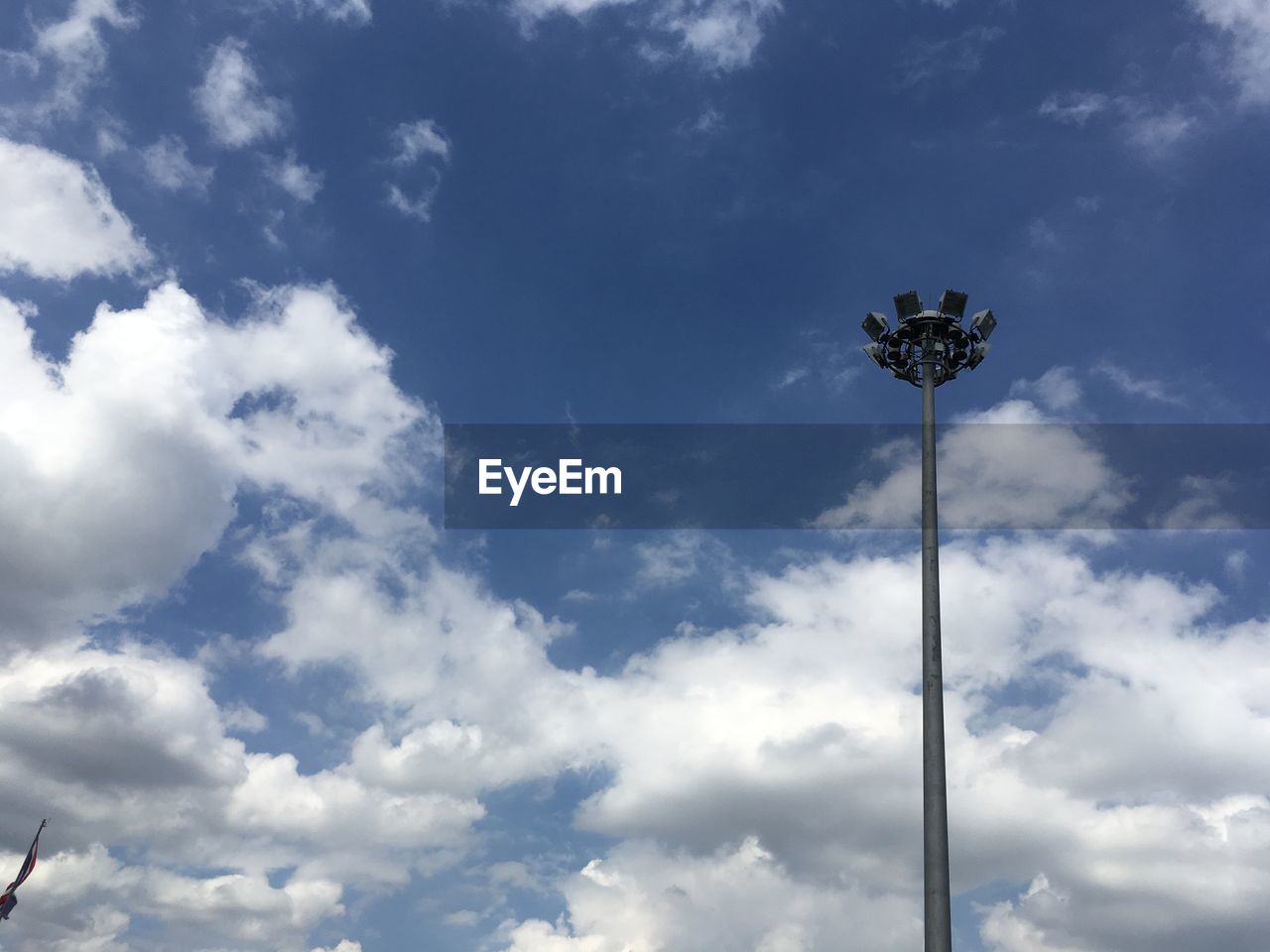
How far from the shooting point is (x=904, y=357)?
2605 centimetres

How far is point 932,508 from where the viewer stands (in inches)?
926

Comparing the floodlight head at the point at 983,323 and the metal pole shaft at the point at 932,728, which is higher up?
the floodlight head at the point at 983,323

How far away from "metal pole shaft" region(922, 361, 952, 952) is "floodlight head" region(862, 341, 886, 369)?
1.50 m

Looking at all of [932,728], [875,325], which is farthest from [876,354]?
[932,728]

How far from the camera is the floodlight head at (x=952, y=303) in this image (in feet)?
83.6

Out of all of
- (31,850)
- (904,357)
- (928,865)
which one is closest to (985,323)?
(904,357)

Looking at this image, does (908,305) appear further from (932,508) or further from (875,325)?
(932,508)

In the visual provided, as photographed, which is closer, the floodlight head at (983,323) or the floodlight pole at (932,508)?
the floodlight pole at (932,508)

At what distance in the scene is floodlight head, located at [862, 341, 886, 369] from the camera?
26.0 m

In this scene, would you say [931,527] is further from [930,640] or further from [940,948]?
[940,948]

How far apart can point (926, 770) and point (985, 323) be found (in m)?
10.4

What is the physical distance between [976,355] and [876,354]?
223 cm

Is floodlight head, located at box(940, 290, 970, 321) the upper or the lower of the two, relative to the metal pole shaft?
upper

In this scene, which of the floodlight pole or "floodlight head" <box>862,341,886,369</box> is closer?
the floodlight pole
